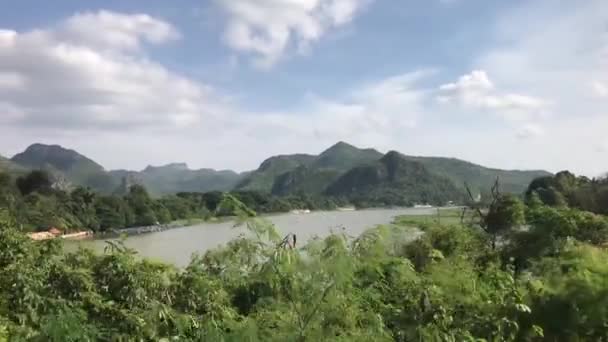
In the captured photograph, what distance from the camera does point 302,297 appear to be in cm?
368

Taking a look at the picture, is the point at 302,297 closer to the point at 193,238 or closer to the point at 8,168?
the point at 193,238

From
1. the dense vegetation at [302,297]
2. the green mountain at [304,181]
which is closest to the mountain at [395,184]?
the green mountain at [304,181]

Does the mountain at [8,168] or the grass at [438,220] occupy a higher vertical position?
the mountain at [8,168]

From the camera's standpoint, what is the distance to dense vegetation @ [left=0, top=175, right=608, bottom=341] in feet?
12.1

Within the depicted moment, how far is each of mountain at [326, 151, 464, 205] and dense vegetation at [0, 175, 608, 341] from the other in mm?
130247

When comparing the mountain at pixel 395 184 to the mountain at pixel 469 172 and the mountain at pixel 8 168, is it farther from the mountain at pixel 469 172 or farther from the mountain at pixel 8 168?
the mountain at pixel 8 168

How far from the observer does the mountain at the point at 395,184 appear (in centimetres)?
13888

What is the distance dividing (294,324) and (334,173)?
180 metres

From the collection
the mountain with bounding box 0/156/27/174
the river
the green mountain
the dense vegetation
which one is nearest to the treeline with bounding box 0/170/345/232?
the river

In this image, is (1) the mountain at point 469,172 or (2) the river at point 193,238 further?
(1) the mountain at point 469,172

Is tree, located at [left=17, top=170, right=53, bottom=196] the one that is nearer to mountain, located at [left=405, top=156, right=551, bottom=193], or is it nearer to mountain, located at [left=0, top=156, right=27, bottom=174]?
mountain, located at [left=0, top=156, right=27, bottom=174]

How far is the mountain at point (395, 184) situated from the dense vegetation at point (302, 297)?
13025 cm

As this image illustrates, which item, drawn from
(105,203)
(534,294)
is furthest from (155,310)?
(105,203)

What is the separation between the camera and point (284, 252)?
3.54 metres
